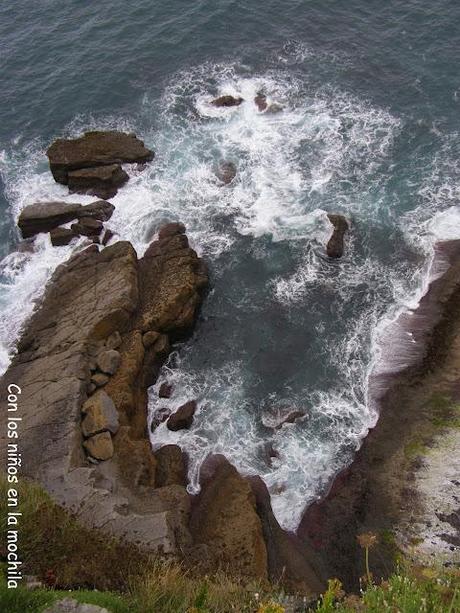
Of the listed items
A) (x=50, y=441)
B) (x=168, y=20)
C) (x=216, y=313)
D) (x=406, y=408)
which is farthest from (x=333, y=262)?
(x=168, y=20)

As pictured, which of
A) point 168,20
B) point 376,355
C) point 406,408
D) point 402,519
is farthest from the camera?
point 168,20

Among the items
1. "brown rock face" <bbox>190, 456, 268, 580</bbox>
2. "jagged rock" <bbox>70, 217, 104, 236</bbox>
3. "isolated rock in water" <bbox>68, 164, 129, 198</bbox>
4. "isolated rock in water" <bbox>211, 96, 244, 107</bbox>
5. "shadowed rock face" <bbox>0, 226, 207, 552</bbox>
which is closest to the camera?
"brown rock face" <bbox>190, 456, 268, 580</bbox>

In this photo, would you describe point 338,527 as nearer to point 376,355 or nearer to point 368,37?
point 376,355

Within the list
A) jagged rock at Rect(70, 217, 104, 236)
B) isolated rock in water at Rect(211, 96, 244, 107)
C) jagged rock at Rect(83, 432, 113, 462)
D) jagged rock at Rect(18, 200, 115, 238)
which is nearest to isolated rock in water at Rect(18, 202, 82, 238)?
jagged rock at Rect(18, 200, 115, 238)

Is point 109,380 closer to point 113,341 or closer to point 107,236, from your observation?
point 113,341

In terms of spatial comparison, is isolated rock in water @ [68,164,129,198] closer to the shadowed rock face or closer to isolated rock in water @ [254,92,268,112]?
the shadowed rock face

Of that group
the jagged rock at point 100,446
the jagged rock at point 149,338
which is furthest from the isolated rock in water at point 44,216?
the jagged rock at point 100,446

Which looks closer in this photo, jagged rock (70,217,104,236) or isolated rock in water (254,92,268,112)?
jagged rock (70,217,104,236)
